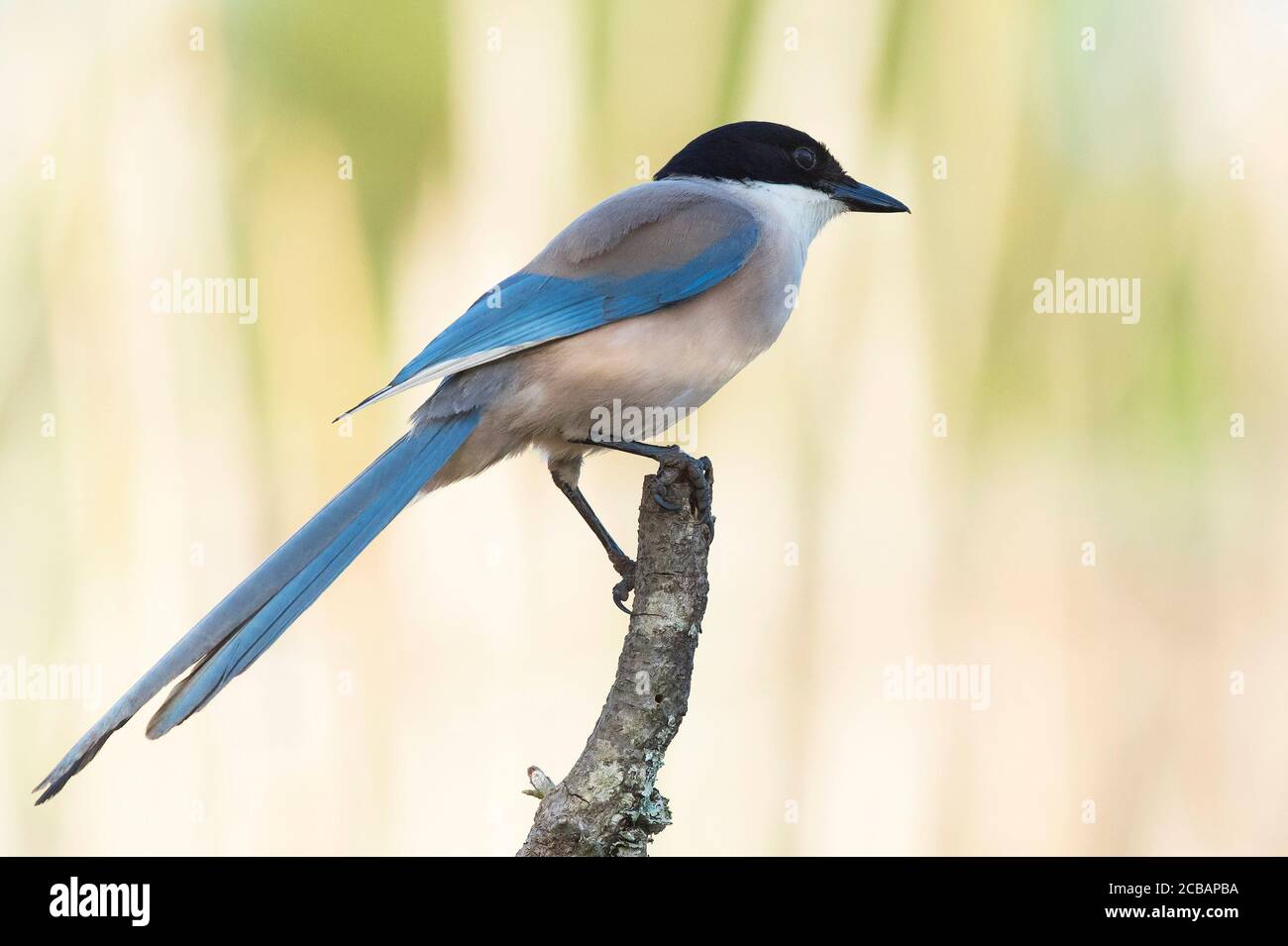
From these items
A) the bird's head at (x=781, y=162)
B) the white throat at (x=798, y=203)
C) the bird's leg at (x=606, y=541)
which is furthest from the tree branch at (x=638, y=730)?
the bird's head at (x=781, y=162)

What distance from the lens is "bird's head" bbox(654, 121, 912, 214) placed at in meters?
3.71

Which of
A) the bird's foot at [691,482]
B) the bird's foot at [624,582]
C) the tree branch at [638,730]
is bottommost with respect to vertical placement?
the tree branch at [638,730]

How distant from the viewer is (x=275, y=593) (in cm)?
238

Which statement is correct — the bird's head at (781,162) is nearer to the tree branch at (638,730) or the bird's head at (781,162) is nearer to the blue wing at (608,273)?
the blue wing at (608,273)

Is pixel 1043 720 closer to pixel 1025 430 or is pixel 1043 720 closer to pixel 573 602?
pixel 1025 430

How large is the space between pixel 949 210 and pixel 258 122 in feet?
7.08

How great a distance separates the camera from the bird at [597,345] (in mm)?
2715

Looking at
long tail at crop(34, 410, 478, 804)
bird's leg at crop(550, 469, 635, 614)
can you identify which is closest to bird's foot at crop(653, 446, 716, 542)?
long tail at crop(34, 410, 478, 804)

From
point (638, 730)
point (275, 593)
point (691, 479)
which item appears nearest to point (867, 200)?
point (691, 479)

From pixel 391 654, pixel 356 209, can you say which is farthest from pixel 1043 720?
pixel 356 209

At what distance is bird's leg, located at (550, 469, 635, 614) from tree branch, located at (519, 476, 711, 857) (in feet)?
2.48

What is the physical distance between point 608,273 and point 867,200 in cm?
93

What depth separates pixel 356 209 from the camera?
3.87 m

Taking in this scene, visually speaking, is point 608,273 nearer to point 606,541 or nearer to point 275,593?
point 606,541
